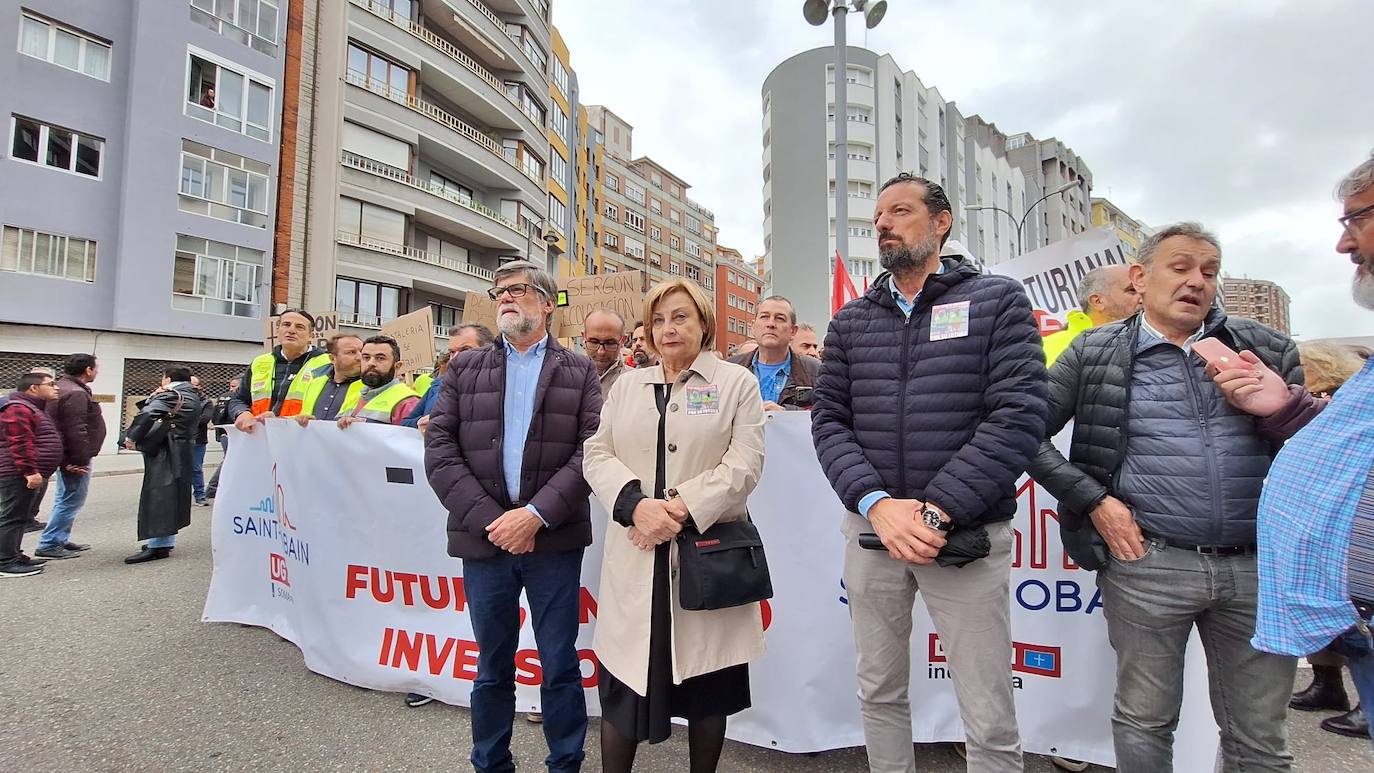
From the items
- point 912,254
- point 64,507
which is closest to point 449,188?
point 64,507

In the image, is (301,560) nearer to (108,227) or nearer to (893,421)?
(893,421)

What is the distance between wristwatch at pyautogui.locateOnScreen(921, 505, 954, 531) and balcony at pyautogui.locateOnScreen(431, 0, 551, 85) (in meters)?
33.1

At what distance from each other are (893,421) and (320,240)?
26720mm

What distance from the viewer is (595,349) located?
4.17 meters

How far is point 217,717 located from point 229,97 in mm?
25619

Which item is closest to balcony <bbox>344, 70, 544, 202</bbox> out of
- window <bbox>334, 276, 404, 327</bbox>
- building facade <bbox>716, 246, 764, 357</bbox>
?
window <bbox>334, 276, 404, 327</bbox>

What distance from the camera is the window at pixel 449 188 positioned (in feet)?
91.1

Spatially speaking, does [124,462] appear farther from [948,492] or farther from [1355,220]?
[1355,220]

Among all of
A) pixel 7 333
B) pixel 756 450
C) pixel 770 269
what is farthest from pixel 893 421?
pixel 770 269

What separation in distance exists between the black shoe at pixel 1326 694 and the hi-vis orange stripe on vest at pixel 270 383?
6553mm

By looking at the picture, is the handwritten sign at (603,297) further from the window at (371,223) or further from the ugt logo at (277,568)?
the window at (371,223)

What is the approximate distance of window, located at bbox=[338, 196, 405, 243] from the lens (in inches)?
974

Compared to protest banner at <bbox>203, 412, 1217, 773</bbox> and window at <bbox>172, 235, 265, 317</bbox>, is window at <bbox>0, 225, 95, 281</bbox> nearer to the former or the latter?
window at <bbox>172, 235, 265, 317</bbox>

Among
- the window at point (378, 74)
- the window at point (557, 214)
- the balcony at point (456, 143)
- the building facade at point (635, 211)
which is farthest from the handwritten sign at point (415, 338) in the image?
the building facade at point (635, 211)
